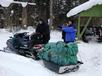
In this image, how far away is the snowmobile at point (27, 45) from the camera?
1112 cm

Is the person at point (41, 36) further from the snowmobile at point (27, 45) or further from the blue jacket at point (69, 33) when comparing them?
the blue jacket at point (69, 33)

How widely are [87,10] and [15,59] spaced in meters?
7.31

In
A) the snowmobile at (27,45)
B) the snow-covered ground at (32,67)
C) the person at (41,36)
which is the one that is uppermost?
the person at (41,36)

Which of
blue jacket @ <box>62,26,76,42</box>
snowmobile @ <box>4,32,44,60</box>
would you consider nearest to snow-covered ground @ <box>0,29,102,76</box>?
snowmobile @ <box>4,32,44,60</box>

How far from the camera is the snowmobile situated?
438 inches

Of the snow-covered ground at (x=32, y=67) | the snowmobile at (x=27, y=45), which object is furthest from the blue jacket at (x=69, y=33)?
the snow-covered ground at (x=32, y=67)

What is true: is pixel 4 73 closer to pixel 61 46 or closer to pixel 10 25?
pixel 61 46

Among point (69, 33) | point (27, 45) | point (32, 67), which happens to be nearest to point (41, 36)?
point (27, 45)

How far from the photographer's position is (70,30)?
1496 centimetres

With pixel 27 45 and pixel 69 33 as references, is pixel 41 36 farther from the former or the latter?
pixel 69 33

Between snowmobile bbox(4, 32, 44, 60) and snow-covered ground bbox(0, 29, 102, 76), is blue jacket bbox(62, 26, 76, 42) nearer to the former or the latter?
snowmobile bbox(4, 32, 44, 60)

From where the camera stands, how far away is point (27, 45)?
11523mm

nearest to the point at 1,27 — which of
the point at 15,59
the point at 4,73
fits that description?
the point at 15,59

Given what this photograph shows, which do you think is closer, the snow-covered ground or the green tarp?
the snow-covered ground
